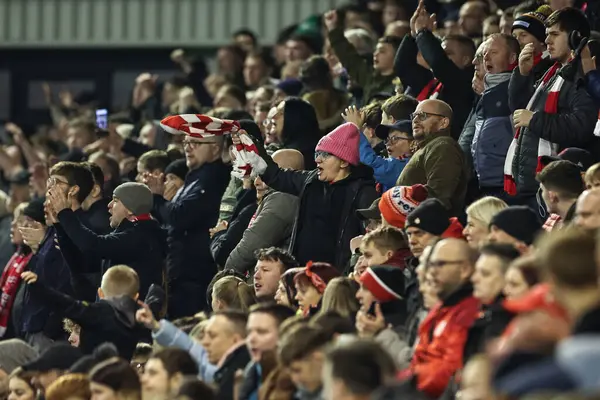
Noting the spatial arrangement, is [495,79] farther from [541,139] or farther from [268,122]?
[268,122]

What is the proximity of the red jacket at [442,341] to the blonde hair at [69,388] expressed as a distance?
193 centimetres

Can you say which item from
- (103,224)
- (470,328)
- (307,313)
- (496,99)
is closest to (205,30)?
(103,224)

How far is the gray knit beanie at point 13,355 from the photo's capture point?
1036 centimetres

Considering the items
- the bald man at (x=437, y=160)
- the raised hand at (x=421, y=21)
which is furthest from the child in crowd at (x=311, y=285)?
the raised hand at (x=421, y=21)

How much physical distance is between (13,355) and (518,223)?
3704mm

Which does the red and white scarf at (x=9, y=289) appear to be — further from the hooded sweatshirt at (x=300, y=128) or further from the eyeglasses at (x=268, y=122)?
the hooded sweatshirt at (x=300, y=128)

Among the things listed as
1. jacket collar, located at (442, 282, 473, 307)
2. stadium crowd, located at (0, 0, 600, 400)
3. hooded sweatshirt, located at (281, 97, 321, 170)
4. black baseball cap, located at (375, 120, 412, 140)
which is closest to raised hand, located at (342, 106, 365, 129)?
stadium crowd, located at (0, 0, 600, 400)

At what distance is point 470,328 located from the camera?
7.57 metres

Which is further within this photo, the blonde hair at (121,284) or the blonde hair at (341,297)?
the blonde hair at (121,284)

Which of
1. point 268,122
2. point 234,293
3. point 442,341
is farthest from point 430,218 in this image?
point 268,122

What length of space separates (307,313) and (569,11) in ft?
8.06

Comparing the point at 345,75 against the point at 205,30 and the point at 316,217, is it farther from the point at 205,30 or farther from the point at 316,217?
the point at 205,30

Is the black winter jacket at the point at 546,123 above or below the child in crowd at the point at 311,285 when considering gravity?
above

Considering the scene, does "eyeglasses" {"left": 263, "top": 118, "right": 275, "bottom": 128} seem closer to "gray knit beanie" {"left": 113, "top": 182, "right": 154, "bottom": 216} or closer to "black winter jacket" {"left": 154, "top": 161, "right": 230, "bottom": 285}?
"black winter jacket" {"left": 154, "top": 161, "right": 230, "bottom": 285}
